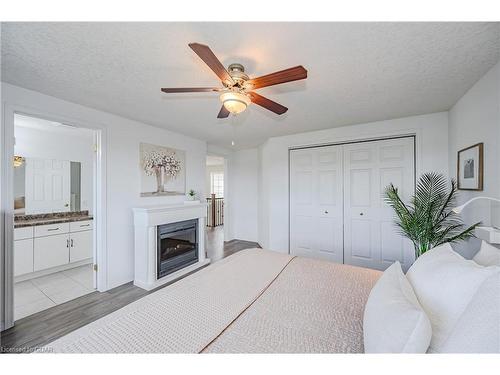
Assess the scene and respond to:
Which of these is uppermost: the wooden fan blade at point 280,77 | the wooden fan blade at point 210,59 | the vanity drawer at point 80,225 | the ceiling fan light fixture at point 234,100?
the wooden fan blade at point 210,59

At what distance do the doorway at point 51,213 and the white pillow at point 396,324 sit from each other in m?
3.06

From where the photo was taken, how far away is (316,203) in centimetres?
357

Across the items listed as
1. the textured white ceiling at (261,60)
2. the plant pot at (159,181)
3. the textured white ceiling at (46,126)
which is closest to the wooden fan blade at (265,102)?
the textured white ceiling at (261,60)

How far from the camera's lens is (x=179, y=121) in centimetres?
290

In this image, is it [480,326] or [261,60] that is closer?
[480,326]

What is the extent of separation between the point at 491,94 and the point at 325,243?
2606 mm

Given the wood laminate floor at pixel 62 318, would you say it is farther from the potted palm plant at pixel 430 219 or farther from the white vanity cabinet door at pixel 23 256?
the potted palm plant at pixel 430 219

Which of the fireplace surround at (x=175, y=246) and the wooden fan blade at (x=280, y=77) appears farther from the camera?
the fireplace surround at (x=175, y=246)

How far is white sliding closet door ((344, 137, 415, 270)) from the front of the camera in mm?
2932

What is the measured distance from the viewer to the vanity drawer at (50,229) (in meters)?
2.95

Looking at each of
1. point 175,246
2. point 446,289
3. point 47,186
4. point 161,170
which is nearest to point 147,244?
point 175,246

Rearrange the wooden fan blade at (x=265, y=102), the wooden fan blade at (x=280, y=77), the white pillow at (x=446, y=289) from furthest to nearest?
the wooden fan blade at (x=265, y=102), the wooden fan blade at (x=280, y=77), the white pillow at (x=446, y=289)

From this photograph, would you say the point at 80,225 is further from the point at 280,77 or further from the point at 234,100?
the point at 280,77

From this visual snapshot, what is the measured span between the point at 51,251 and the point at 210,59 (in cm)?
374
